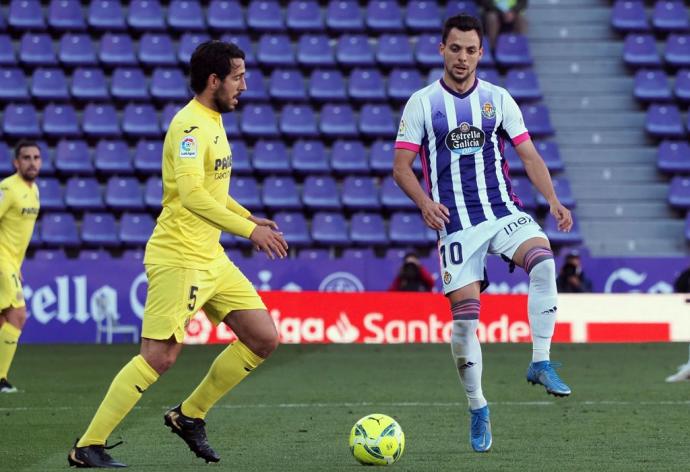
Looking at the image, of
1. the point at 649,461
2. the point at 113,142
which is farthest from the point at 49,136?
the point at 649,461

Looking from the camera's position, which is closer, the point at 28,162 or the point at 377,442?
the point at 377,442

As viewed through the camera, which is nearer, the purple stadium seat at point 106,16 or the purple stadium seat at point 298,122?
the purple stadium seat at point 298,122

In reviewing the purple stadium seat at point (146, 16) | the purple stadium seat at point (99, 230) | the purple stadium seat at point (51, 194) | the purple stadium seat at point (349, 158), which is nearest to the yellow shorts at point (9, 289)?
the purple stadium seat at point (99, 230)

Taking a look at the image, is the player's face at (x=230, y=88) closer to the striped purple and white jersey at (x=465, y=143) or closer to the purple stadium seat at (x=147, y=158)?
the striped purple and white jersey at (x=465, y=143)

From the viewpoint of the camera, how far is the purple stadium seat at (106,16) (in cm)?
2103

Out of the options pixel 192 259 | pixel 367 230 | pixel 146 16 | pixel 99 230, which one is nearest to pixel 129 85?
pixel 146 16

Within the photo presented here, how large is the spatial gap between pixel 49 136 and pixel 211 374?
1406cm

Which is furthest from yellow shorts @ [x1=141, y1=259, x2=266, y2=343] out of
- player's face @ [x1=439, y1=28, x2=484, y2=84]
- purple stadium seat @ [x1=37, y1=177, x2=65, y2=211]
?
purple stadium seat @ [x1=37, y1=177, x2=65, y2=211]

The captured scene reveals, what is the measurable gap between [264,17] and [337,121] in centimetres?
223

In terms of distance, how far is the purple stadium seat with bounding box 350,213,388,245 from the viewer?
1894 centimetres

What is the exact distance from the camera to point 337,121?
20.2 metres

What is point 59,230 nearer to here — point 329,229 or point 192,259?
point 329,229

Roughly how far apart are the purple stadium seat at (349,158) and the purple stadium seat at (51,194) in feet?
13.0

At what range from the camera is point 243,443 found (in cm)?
779
